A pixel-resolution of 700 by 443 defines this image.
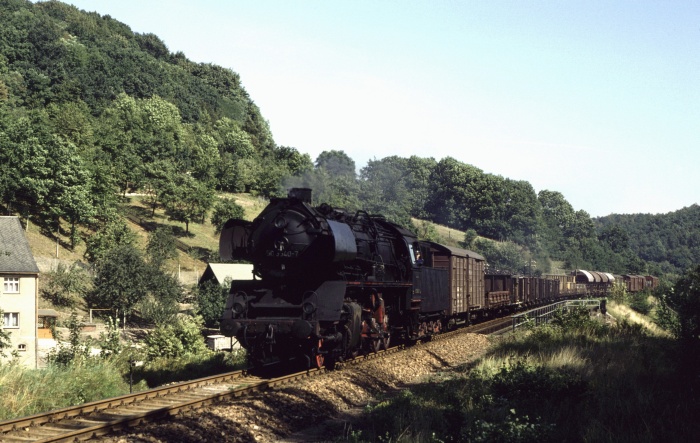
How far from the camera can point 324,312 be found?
16.4m

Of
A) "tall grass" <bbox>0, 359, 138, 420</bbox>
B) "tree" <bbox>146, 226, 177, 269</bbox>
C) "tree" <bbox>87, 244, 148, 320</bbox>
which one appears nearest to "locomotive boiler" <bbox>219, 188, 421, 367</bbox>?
"tall grass" <bbox>0, 359, 138, 420</bbox>

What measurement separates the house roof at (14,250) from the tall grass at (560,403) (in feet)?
114

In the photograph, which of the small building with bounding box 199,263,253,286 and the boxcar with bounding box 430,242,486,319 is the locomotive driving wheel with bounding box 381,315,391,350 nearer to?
the boxcar with bounding box 430,242,486,319

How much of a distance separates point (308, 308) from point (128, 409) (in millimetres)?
5260

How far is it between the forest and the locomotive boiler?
7.78 meters

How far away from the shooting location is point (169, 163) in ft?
267

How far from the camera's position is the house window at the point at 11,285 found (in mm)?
43000

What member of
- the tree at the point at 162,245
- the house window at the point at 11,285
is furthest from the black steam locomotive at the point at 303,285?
the tree at the point at 162,245

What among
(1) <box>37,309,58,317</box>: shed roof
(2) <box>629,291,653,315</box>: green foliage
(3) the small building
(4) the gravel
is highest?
(3) the small building

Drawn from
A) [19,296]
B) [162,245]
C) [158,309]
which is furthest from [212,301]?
[162,245]

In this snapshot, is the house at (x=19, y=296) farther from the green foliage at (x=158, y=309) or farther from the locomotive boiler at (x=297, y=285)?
the locomotive boiler at (x=297, y=285)

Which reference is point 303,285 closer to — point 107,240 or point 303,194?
point 303,194

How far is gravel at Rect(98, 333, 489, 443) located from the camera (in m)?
11.0

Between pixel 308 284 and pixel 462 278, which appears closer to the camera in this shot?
pixel 308 284
